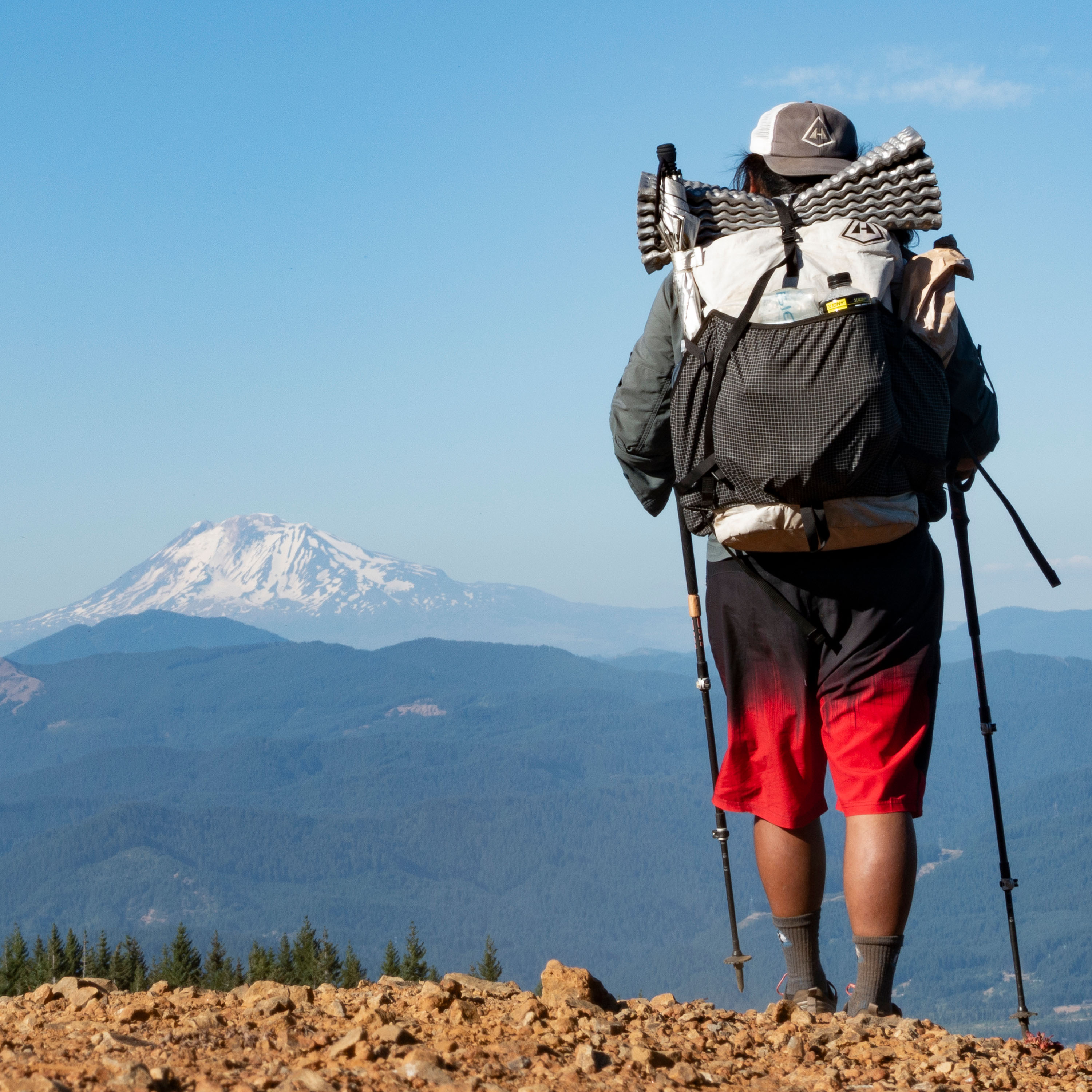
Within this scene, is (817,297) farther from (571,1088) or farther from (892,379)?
(571,1088)

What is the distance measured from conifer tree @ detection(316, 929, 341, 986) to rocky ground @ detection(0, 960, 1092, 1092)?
65.6 metres

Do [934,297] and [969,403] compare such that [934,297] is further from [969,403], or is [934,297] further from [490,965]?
[490,965]

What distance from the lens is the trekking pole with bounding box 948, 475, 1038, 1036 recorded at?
450 centimetres

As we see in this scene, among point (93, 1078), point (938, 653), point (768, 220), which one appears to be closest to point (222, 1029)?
point (93, 1078)

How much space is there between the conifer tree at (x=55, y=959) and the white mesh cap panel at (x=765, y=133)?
73.1 metres

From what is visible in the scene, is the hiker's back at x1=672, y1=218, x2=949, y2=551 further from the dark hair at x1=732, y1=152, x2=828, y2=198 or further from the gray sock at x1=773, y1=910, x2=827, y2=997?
the gray sock at x1=773, y1=910, x2=827, y2=997

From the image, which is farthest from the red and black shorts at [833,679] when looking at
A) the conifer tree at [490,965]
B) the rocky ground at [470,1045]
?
the conifer tree at [490,965]

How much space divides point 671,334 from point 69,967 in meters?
79.3

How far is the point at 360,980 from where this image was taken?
15.5 feet

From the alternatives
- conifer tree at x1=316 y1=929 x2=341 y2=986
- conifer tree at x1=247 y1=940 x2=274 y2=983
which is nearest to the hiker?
conifer tree at x1=247 y1=940 x2=274 y2=983

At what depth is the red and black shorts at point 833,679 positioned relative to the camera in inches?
164

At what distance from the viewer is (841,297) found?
12.6ft

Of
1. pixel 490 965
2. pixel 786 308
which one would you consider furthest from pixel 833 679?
pixel 490 965

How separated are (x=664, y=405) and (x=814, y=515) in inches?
29.2
